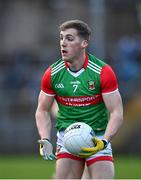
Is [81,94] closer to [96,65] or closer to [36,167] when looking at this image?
[96,65]

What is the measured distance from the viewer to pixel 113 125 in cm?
1058

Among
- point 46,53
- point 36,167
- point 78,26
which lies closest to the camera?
point 78,26

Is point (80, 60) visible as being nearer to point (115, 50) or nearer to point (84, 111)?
point (84, 111)

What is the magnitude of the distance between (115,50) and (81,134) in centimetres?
1288

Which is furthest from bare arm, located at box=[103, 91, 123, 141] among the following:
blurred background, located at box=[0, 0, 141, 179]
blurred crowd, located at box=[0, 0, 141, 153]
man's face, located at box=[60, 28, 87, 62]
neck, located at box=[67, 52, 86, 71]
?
blurred crowd, located at box=[0, 0, 141, 153]

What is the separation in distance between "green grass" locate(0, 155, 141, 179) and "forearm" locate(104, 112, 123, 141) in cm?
604

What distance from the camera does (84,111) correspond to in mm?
10812

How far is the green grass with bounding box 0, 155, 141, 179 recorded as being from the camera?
1698cm

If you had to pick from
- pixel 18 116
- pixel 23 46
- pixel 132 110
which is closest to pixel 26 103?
pixel 18 116

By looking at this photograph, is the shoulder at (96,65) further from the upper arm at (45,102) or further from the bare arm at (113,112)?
the upper arm at (45,102)

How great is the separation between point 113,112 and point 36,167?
8.15m

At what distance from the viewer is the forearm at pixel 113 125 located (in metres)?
10.5

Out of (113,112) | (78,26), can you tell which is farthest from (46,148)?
(78,26)

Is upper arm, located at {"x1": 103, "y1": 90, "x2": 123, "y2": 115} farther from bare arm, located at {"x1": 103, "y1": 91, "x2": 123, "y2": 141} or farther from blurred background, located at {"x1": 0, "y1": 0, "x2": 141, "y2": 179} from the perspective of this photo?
blurred background, located at {"x1": 0, "y1": 0, "x2": 141, "y2": 179}
